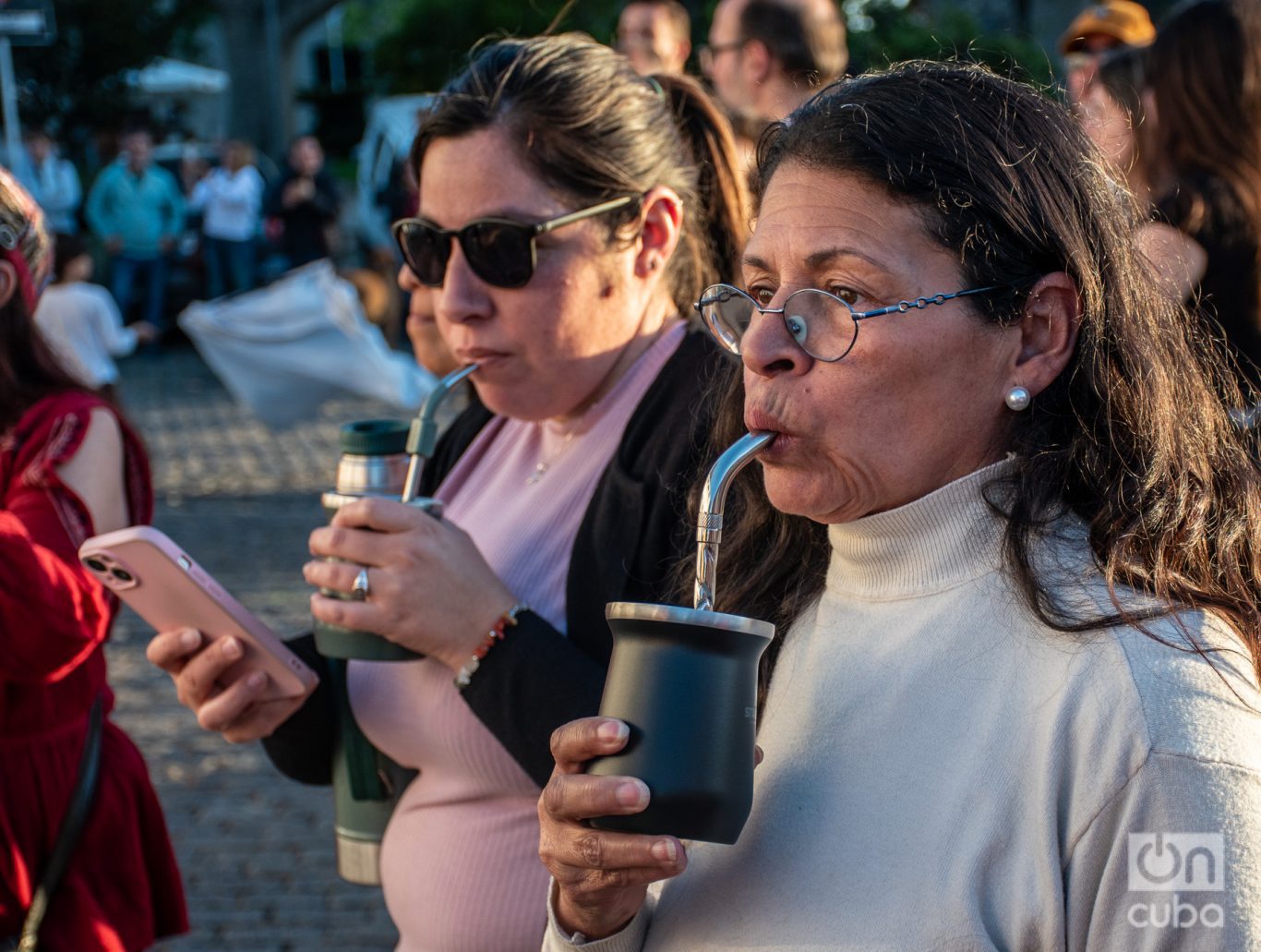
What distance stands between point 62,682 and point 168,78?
2539cm

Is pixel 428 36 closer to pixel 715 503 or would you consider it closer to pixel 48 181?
pixel 48 181

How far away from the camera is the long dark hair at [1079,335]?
139 centimetres

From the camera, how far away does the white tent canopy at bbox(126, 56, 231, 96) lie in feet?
78.8

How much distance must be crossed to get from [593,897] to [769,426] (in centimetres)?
50

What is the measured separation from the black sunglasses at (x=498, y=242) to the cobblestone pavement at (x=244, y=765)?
236cm

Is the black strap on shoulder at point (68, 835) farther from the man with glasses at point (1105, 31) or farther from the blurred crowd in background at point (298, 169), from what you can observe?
the man with glasses at point (1105, 31)

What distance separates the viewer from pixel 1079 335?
1.44 meters

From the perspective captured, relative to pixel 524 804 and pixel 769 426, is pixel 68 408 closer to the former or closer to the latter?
pixel 524 804

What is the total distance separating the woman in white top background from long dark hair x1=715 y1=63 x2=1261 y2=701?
14.4 metres

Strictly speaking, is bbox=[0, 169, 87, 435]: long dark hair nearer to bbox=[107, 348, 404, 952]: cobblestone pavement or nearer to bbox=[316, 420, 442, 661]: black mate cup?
bbox=[316, 420, 442, 661]: black mate cup

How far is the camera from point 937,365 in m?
1.40

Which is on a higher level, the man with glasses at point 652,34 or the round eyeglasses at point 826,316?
the man with glasses at point 652,34

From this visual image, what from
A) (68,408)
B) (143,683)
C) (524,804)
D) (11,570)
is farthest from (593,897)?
(143,683)

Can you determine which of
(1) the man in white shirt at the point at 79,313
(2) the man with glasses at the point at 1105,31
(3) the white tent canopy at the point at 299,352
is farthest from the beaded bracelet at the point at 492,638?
(3) the white tent canopy at the point at 299,352
